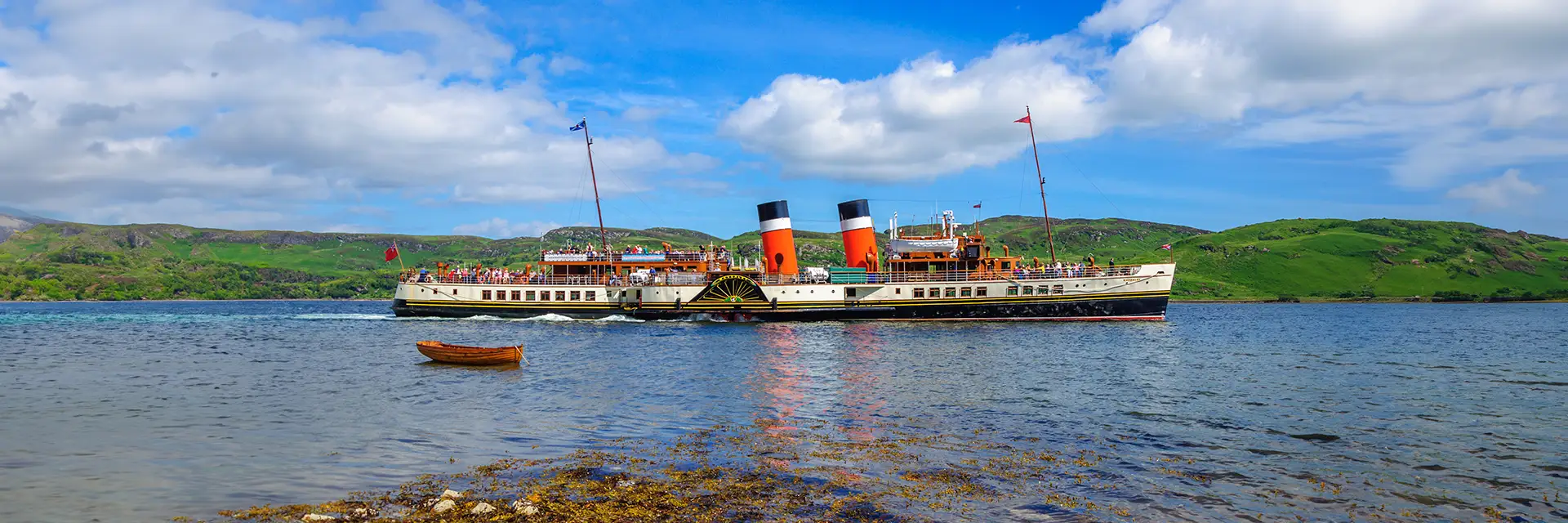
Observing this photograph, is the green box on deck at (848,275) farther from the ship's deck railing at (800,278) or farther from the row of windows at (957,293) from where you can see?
the row of windows at (957,293)

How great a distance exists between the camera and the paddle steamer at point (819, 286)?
71.4 metres

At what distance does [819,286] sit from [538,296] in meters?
25.8

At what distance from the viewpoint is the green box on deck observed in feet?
243

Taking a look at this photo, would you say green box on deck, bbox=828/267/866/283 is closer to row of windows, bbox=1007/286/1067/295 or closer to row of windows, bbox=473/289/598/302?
row of windows, bbox=1007/286/1067/295

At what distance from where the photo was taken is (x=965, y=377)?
34.1 m

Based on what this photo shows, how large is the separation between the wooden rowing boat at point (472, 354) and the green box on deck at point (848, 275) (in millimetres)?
39076

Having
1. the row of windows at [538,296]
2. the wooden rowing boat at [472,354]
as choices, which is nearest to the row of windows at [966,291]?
the row of windows at [538,296]

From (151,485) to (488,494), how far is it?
6.54 m

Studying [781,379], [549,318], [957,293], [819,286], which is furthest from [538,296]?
[781,379]

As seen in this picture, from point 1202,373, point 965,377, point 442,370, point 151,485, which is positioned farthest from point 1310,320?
point 151,485

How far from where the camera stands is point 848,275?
74.2 metres

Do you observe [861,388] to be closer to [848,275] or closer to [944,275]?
[848,275]

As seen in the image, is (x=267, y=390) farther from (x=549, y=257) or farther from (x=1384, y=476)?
(x=549, y=257)

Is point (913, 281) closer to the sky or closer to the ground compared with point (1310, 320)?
closer to the sky
